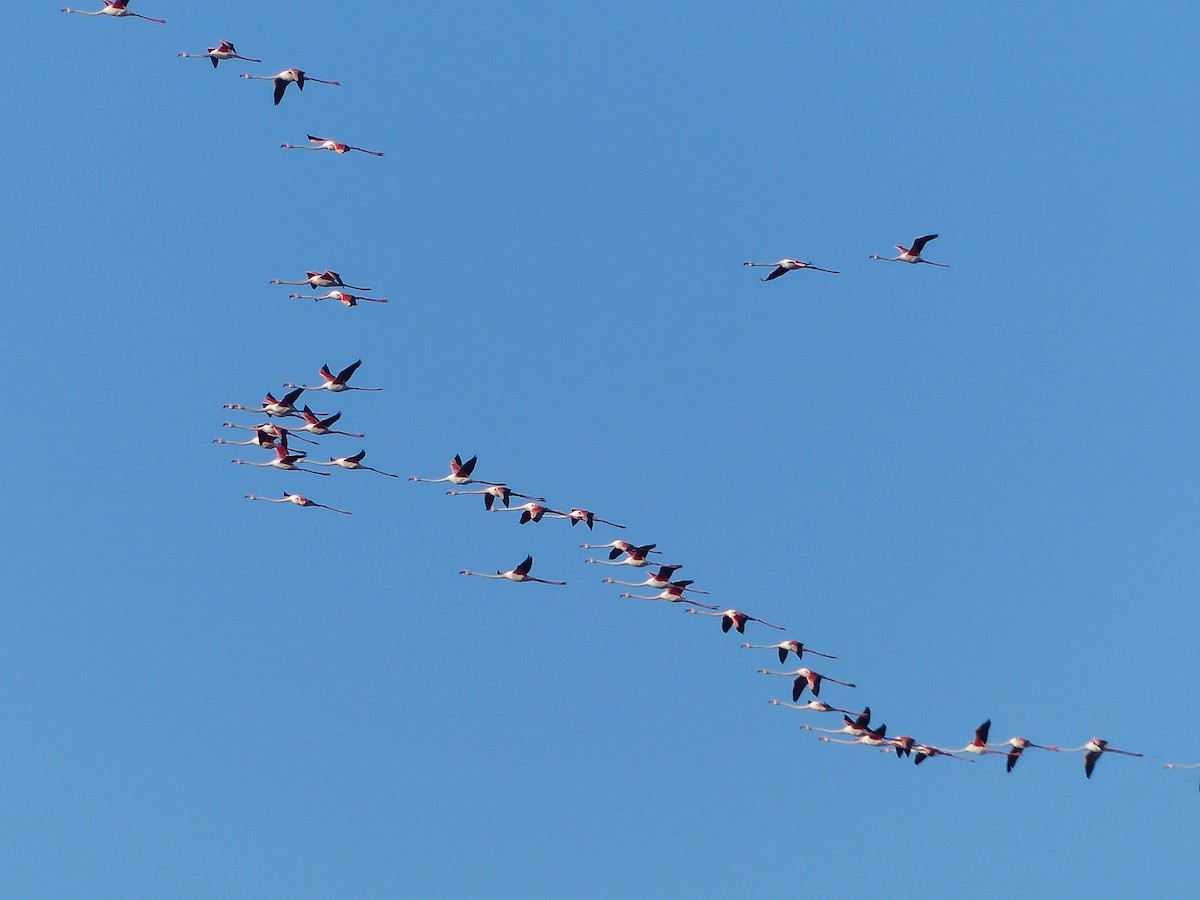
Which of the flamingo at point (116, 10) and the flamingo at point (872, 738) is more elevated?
the flamingo at point (116, 10)

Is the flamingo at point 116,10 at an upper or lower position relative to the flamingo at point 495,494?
upper

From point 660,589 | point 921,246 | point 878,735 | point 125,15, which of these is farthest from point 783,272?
point 125,15

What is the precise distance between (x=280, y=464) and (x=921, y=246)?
83.4ft

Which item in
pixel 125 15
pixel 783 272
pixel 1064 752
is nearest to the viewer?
pixel 1064 752

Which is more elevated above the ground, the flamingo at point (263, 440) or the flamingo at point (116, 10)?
the flamingo at point (116, 10)

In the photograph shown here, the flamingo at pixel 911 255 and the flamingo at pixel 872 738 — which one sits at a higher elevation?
the flamingo at pixel 911 255

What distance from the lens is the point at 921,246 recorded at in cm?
7812

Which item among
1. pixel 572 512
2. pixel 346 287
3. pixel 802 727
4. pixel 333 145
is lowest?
pixel 802 727

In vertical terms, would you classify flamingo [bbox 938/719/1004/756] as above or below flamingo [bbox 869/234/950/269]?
below

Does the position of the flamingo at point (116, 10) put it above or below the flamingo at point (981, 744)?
above

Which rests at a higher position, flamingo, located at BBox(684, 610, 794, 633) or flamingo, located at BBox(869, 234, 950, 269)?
flamingo, located at BBox(869, 234, 950, 269)

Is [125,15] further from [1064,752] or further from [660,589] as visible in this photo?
[1064,752]

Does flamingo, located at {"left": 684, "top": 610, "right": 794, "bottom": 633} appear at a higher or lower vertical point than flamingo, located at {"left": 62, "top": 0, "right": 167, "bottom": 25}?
lower

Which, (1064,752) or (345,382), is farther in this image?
(345,382)
